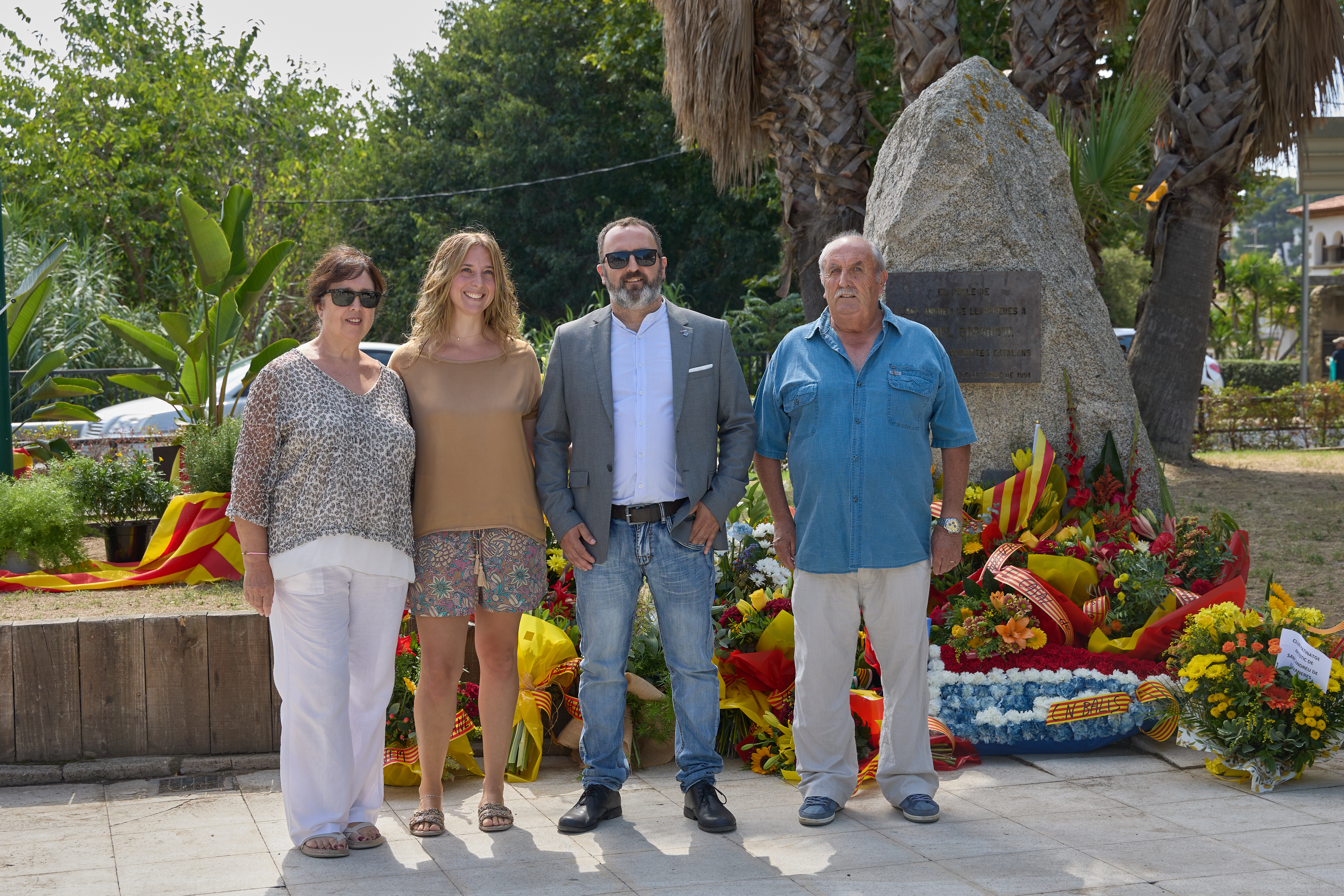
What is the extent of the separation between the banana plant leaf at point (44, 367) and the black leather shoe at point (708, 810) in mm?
5225

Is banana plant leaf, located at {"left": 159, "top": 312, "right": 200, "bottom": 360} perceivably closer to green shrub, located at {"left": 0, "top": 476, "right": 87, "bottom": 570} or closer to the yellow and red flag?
green shrub, located at {"left": 0, "top": 476, "right": 87, "bottom": 570}

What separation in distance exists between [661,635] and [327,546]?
113 cm

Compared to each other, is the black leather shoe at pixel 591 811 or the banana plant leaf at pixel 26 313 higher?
the banana plant leaf at pixel 26 313

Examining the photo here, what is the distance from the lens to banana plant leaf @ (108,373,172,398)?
274 inches

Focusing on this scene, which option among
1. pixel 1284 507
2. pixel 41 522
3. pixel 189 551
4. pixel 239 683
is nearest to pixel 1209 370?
pixel 1284 507

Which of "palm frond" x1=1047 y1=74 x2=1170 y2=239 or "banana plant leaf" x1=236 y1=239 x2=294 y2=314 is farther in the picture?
"palm frond" x1=1047 y1=74 x2=1170 y2=239

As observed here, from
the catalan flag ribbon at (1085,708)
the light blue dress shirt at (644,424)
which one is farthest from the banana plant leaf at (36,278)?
the catalan flag ribbon at (1085,708)

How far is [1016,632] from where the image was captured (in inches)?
176

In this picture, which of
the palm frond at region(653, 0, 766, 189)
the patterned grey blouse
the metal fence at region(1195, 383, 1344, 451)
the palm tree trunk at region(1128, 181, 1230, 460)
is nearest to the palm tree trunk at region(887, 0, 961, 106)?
the palm frond at region(653, 0, 766, 189)

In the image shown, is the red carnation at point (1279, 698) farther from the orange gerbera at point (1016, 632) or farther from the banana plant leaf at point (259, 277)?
the banana plant leaf at point (259, 277)

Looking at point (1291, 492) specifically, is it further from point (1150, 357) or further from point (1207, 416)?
point (1207, 416)

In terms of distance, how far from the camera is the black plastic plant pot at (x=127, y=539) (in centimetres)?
622

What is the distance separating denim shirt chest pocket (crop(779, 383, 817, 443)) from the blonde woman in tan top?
832 mm

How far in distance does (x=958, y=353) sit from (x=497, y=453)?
2842mm
